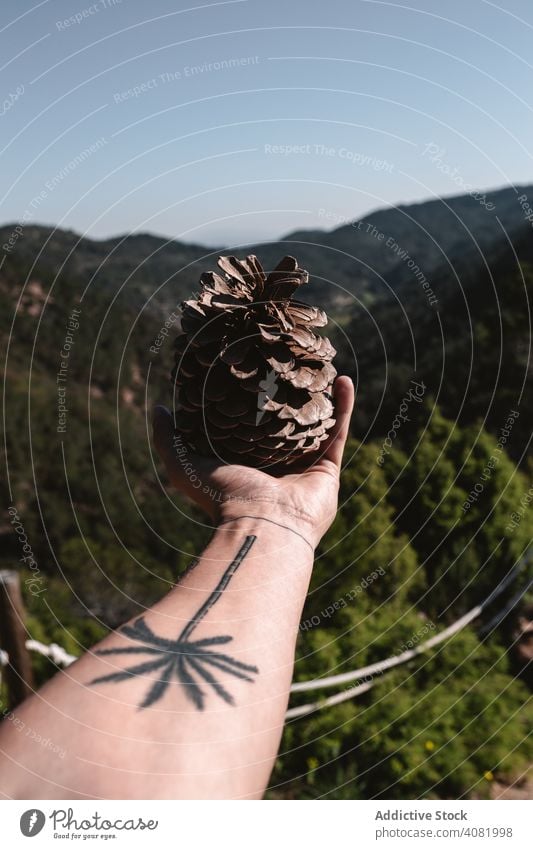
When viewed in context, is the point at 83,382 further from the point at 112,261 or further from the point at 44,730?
the point at 44,730

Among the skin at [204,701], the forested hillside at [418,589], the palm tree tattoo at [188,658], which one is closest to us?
the skin at [204,701]

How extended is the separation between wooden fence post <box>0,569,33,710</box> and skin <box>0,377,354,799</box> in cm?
178

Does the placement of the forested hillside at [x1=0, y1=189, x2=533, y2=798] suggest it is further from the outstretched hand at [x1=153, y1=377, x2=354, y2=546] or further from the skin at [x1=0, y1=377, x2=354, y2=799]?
the skin at [x1=0, y1=377, x2=354, y2=799]

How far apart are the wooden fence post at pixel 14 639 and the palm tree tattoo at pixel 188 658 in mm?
1904

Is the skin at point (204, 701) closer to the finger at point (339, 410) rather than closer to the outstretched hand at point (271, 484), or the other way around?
the outstretched hand at point (271, 484)

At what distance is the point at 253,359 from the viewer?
172 centimetres

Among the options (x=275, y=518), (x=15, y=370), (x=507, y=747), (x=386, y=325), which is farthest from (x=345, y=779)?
(x=15, y=370)

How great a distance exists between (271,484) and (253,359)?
1.16 feet

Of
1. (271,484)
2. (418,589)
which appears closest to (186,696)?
(271,484)
